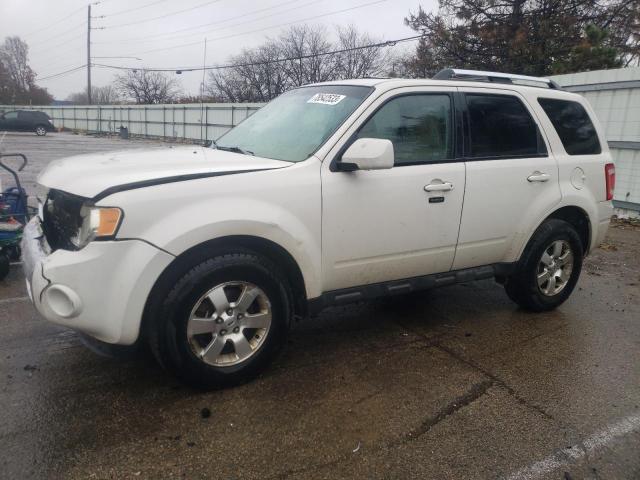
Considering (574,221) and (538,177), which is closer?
(538,177)

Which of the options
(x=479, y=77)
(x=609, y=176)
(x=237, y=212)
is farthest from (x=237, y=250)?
(x=609, y=176)

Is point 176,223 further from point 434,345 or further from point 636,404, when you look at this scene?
point 636,404

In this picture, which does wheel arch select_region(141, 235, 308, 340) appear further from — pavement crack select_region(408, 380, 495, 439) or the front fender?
pavement crack select_region(408, 380, 495, 439)

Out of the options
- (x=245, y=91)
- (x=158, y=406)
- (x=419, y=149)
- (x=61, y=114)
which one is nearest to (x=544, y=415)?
(x=419, y=149)

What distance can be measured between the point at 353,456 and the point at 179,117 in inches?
1250

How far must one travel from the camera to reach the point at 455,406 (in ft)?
9.84

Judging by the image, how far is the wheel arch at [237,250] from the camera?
8.98ft

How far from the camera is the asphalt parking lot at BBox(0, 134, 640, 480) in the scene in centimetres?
245

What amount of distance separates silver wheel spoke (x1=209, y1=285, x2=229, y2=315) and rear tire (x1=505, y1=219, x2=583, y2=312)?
2.63m

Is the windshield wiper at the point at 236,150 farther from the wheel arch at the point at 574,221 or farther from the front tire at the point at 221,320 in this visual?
the wheel arch at the point at 574,221

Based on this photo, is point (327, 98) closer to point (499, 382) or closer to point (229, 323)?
point (229, 323)

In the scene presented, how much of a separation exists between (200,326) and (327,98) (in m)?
1.86

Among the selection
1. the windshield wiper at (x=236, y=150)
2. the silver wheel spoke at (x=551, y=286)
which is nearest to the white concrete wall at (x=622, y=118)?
the silver wheel spoke at (x=551, y=286)

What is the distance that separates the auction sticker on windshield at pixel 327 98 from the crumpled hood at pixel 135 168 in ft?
2.30
